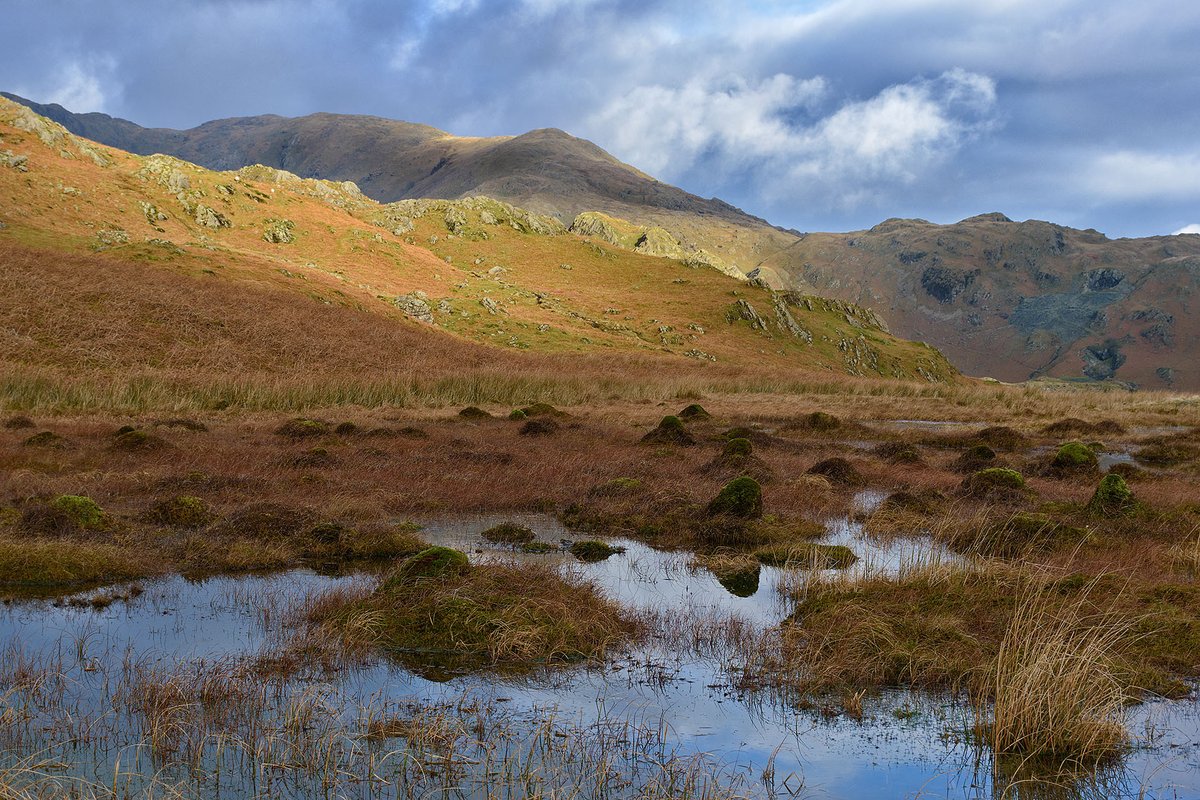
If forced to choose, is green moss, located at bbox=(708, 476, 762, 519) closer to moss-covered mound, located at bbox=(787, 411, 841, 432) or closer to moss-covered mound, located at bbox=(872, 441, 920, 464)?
moss-covered mound, located at bbox=(872, 441, 920, 464)

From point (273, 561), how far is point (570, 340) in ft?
207

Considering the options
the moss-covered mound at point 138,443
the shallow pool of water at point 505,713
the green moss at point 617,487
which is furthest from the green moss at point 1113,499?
the moss-covered mound at point 138,443

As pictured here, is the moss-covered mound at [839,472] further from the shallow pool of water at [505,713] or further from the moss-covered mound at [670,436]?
the shallow pool of water at [505,713]

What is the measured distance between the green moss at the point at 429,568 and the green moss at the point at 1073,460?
1863 centimetres

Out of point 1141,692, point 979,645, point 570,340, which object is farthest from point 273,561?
point 570,340

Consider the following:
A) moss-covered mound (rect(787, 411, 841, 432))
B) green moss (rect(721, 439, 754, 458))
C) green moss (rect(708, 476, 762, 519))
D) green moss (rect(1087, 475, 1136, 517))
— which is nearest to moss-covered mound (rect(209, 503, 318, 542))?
green moss (rect(708, 476, 762, 519))

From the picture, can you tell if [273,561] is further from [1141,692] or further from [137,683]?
[1141,692]

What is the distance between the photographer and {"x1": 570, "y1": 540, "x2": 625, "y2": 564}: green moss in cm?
1466

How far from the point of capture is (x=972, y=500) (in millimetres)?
18844

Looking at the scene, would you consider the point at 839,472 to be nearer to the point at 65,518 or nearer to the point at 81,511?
the point at 81,511

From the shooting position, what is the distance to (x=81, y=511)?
1389 cm

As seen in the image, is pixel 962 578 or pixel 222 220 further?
pixel 222 220

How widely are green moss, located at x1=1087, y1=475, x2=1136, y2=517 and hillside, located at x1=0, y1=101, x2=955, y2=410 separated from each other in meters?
28.6

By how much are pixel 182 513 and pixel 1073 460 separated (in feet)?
73.0
